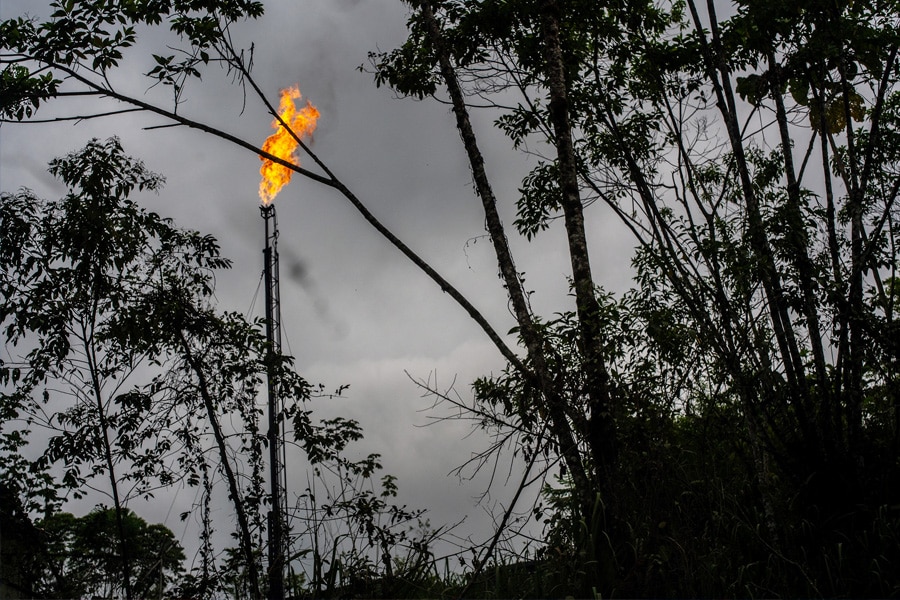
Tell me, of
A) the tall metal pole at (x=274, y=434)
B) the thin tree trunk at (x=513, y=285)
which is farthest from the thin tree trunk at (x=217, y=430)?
the thin tree trunk at (x=513, y=285)

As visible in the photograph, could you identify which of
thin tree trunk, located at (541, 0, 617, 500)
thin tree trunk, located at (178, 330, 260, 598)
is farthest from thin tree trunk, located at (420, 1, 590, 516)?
thin tree trunk, located at (178, 330, 260, 598)

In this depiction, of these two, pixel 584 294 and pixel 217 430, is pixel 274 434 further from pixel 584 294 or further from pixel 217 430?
pixel 584 294

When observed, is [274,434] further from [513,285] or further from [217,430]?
[513,285]

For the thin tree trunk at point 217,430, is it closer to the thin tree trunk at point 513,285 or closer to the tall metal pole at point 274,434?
the tall metal pole at point 274,434

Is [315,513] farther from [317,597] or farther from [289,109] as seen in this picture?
[289,109]

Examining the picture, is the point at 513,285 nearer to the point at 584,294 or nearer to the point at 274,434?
the point at 584,294

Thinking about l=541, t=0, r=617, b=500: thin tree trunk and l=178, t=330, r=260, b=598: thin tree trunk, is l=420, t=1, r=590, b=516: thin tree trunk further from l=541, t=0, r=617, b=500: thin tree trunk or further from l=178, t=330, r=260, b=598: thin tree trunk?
l=178, t=330, r=260, b=598: thin tree trunk

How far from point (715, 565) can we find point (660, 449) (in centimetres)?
102

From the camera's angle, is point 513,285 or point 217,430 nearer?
point 513,285

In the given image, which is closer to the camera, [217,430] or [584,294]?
[584,294]

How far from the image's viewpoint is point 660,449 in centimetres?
579

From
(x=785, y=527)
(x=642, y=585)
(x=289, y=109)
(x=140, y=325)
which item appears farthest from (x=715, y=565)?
(x=289, y=109)

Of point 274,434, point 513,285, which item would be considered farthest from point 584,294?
point 274,434

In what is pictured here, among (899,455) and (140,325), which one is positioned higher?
(140,325)
